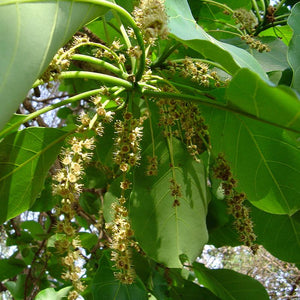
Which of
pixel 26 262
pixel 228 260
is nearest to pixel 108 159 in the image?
pixel 26 262

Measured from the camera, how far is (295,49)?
1033 mm

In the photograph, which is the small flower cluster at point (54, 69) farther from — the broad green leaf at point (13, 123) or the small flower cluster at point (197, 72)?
the small flower cluster at point (197, 72)

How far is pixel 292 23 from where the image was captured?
3.58 feet

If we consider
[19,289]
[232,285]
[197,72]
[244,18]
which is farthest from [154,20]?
[19,289]

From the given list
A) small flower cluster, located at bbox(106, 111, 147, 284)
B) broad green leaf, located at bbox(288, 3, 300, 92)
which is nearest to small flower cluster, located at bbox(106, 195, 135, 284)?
small flower cluster, located at bbox(106, 111, 147, 284)

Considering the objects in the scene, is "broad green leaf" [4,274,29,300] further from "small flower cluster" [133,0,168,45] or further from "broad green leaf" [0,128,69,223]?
"small flower cluster" [133,0,168,45]

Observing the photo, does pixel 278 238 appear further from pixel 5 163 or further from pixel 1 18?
pixel 1 18

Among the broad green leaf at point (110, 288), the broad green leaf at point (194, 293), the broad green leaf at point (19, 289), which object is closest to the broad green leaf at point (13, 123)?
the broad green leaf at point (110, 288)

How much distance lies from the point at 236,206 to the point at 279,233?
417 mm

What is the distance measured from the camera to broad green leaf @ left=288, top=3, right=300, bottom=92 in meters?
0.99

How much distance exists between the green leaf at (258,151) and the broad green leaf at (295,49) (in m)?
0.16

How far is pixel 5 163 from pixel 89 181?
24.5 inches

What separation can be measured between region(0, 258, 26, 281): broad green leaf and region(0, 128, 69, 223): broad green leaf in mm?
1041

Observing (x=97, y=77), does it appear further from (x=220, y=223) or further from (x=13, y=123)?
(x=220, y=223)
